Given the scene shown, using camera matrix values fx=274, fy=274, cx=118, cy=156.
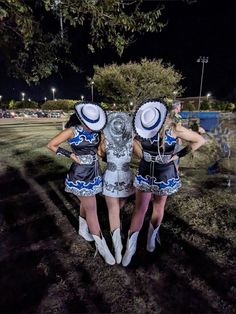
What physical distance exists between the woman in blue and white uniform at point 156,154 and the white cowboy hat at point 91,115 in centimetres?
42

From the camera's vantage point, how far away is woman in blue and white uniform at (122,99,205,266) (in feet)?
10.8

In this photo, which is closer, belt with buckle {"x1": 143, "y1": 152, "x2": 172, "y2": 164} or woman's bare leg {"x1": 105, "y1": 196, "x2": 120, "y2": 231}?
belt with buckle {"x1": 143, "y1": 152, "x2": 172, "y2": 164}

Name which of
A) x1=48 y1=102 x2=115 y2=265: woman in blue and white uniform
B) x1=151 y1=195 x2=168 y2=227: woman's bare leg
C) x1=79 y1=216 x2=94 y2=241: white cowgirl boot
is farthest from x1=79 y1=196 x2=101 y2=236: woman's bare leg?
x1=151 y1=195 x2=168 y2=227: woman's bare leg

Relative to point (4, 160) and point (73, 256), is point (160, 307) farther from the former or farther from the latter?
point (4, 160)

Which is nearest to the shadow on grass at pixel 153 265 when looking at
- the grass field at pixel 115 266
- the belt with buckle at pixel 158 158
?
the grass field at pixel 115 266

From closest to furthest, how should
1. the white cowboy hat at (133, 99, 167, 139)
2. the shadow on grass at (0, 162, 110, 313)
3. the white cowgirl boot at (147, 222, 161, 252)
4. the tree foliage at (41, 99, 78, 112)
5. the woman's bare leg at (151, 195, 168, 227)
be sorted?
the shadow on grass at (0, 162, 110, 313) → the white cowboy hat at (133, 99, 167, 139) → the woman's bare leg at (151, 195, 168, 227) → the white cowgirl boot at (147, 222, 161, 252) → the tree foliage at (41, 99, 78, 112)

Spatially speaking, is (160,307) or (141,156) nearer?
(160,307)

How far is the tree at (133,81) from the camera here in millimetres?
36000

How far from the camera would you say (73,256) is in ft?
12.6

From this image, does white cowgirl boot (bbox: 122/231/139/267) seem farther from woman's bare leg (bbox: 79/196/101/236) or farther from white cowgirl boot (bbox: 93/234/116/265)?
woman's bare leg (bbox: 79/196/101/236)

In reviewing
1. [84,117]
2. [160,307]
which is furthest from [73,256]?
[84,117]

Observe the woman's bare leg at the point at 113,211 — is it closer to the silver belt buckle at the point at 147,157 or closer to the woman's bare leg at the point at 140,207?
the woman's bare leg at the point at 140,207

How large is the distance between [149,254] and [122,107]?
110ft

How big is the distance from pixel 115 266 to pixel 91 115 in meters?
1.97
